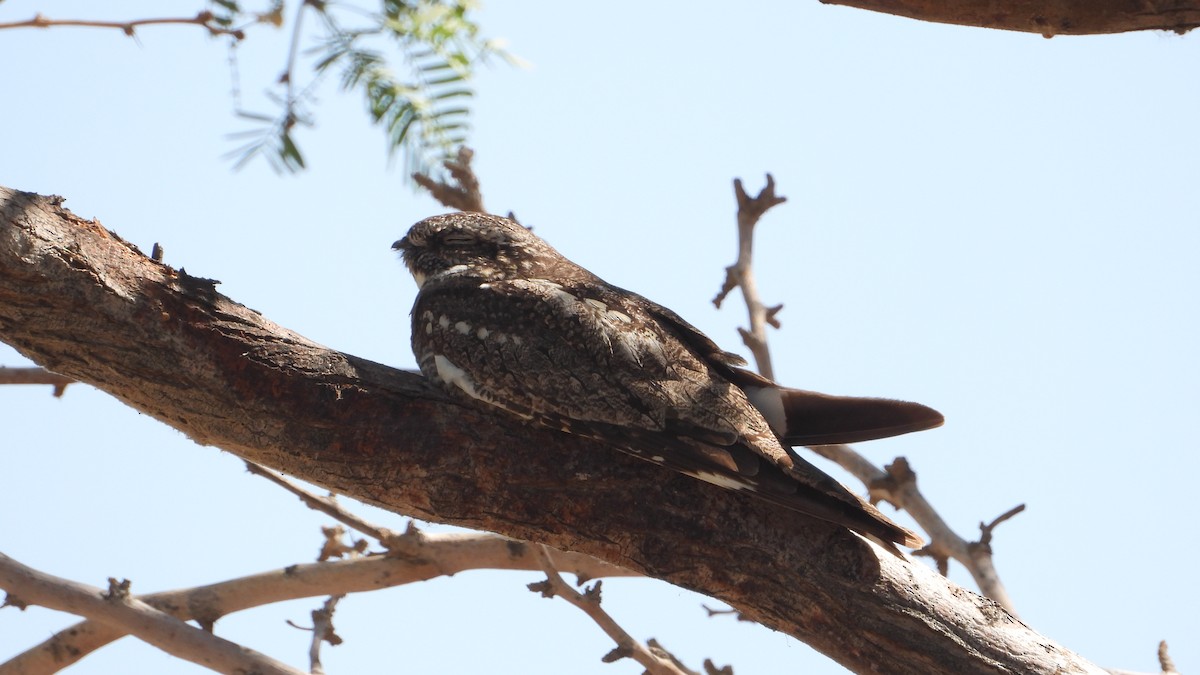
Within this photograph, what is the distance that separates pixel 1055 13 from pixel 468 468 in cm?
209

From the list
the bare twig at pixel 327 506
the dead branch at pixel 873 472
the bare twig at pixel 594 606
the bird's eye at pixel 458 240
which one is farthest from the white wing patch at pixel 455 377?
the dead branch at pixel 873 472

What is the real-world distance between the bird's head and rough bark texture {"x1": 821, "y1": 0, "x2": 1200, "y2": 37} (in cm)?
167

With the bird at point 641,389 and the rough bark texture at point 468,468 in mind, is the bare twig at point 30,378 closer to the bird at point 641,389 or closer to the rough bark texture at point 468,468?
the rough bark texture at point 468,468

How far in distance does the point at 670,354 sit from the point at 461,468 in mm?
770

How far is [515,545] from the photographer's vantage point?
465 centimetres

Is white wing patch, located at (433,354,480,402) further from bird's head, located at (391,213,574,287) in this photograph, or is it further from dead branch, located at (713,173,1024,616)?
dead branch, located at (713,173,1024,616)

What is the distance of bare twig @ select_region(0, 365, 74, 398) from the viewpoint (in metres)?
4.37

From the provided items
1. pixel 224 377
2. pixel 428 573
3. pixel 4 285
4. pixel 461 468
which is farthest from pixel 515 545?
pixel 4 285

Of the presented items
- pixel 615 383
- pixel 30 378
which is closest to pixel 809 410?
pixel 615 383

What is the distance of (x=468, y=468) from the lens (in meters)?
3.13

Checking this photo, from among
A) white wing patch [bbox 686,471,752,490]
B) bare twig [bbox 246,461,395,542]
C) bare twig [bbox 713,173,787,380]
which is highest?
bare twig [bbox 713,173,787,380]

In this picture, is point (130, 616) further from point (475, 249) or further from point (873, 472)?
point (873, 472)

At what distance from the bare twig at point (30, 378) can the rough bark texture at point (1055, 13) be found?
140 inches

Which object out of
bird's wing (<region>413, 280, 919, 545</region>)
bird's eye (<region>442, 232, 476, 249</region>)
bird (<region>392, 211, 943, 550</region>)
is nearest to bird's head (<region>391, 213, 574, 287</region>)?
bird's eye (<region>442, 232, 476, 249</region>)
